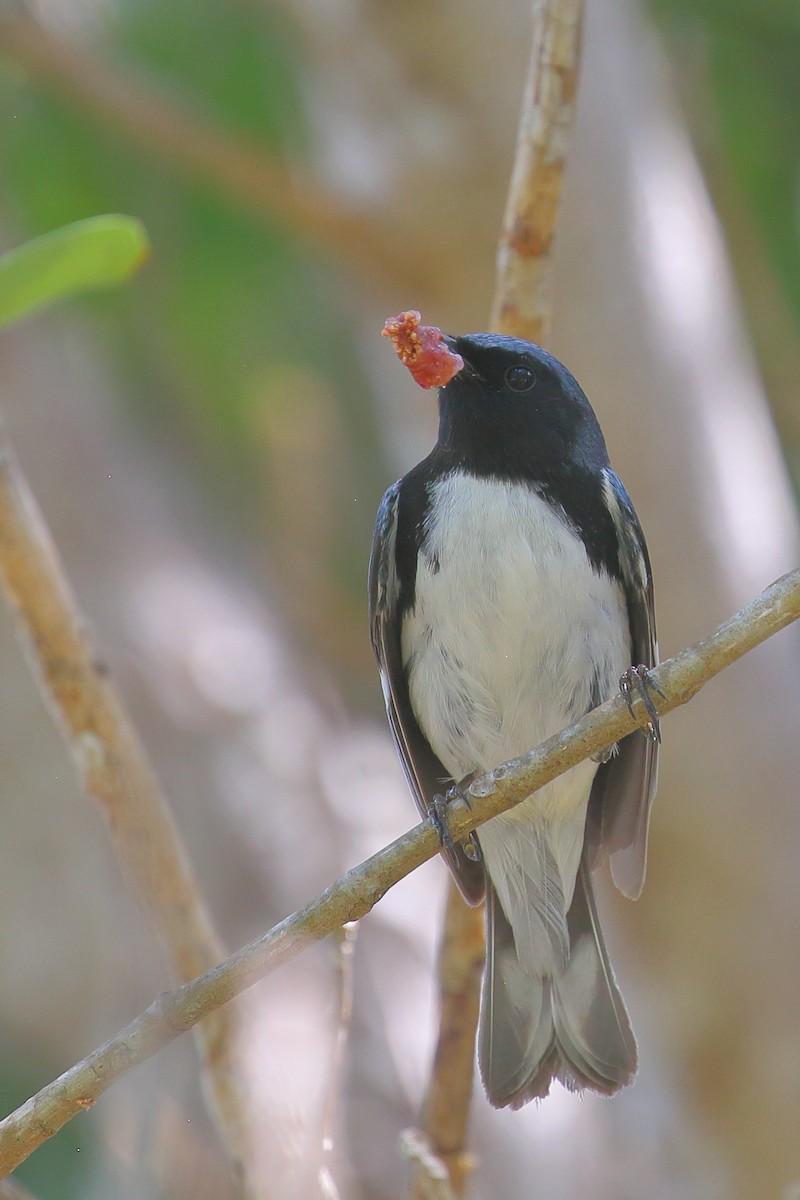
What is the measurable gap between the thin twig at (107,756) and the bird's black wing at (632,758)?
3.27 ft

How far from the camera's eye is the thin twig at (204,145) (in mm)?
4332

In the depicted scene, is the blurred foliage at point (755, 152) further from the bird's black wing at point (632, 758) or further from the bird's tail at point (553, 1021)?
the bird's tail at point (553, 1021)

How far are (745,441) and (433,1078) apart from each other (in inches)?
78.5

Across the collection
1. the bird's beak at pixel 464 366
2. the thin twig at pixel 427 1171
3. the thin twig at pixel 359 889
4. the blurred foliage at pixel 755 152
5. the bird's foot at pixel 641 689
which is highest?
the blurred foliage at pixel 755 152

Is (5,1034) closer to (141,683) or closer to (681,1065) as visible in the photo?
(141,683)

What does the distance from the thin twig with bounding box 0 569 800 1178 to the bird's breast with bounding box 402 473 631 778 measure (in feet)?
2.58

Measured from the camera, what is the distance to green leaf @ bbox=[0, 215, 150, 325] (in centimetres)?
244

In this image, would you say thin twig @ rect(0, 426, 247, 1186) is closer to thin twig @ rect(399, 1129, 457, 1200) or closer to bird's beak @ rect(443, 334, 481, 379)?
thin twig @ rect(399, 1129, 457, 1200)

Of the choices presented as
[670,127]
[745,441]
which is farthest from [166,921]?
[670,127]

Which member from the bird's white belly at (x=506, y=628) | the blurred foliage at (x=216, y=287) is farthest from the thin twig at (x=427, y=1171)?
the blurred foliage at (x=216, y=287)

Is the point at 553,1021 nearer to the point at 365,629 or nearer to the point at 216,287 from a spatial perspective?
the point at 365,629

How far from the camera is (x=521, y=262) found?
3123 mm

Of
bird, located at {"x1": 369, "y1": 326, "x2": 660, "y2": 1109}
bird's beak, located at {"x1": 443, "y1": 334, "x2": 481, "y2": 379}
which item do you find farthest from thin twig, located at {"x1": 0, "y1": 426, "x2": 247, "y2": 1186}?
bird's beak, located at {"x1": 443, "y1": 334, "x2": 481, "y2": 379}

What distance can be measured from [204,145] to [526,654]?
2.19 m
